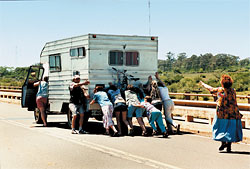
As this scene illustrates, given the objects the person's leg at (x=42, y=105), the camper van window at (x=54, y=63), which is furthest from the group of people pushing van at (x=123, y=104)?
the person's leg at (x=42, y=105)

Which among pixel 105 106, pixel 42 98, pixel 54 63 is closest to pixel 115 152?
pixel 105 106

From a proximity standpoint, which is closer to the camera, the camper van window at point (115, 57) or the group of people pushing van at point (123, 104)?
the group of people pushing van at point (123, 104)

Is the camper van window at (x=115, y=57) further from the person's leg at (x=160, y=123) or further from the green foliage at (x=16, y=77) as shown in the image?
the green foliage at (x=16, y=77)

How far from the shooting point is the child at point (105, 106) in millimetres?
12109

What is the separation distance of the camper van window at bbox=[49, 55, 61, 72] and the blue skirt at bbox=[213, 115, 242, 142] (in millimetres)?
6940

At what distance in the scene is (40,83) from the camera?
1453 cm

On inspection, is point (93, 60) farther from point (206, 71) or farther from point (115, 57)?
point (206, 71)

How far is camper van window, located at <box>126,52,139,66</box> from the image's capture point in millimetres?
13578

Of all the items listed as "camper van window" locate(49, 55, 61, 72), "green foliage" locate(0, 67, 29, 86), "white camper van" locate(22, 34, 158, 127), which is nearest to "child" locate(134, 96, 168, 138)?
"white camper van" locate(22, 34, 158, 127)

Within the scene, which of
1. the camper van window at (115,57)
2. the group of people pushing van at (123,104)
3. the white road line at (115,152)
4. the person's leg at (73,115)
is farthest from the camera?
the camper van window at (115,57)

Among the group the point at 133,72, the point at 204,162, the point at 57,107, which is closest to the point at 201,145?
the point at 204,162

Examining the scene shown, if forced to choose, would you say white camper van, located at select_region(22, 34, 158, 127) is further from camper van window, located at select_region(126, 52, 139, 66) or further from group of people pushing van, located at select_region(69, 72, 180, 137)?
group of people pushing van, located at select_region(69, 72, 180, 137)

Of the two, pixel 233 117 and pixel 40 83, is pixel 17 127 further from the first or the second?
pixel 233 117

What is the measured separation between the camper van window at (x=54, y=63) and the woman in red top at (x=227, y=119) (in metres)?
6.80
